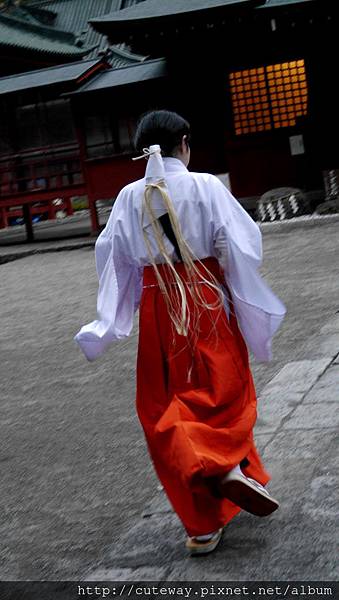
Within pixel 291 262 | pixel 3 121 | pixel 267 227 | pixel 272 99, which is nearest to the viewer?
pixel 291 262

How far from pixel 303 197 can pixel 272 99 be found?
2.35m

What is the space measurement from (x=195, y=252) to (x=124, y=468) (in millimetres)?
1592

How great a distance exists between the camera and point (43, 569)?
3898mm

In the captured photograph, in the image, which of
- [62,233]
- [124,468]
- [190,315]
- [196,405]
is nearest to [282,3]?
[62,233]

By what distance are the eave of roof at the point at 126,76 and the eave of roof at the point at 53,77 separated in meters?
0.30

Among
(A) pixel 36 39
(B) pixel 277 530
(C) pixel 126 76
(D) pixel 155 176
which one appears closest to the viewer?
(B) pixel 277 530

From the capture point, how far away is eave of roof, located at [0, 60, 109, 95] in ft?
63.7

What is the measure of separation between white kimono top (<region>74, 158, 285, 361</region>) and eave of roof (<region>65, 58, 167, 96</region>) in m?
15.0

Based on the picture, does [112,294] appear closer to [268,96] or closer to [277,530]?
[277,530]

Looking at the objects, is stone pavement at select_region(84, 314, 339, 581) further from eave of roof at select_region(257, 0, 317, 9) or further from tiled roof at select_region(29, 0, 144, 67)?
tiled roof at select_region(29, 0, 144, 67)

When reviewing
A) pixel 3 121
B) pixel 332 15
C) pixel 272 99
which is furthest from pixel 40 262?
pixel 3 121

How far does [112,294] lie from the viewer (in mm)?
4102

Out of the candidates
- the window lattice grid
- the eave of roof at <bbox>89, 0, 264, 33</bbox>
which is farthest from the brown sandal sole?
the window lattice grid

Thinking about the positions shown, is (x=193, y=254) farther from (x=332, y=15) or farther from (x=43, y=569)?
(x=332, y=15)
